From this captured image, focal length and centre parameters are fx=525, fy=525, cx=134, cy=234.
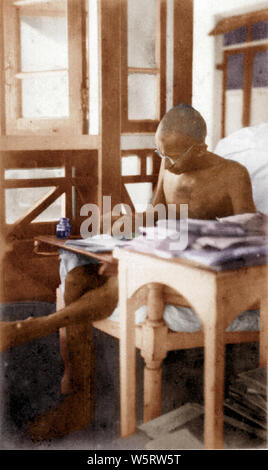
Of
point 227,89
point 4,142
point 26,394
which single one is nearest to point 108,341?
point 26,394

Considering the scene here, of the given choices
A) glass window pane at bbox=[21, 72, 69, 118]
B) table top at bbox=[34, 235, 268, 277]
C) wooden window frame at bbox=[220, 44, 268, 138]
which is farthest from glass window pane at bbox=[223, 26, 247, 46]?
table top at bbox=[34, 235, 268, 277]

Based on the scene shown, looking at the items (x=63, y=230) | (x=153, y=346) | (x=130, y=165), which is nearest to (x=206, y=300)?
(x=153, y=346)

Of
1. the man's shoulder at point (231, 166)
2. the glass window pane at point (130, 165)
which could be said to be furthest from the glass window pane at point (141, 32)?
the man's shoulder at point (231, 166)

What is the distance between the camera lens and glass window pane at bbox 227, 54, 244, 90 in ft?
18.7

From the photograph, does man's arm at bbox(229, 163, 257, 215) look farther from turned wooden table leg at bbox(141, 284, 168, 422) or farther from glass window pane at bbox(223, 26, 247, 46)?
glass window pane at bbox(223, 26, 247, 46)

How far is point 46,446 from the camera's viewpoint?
1741mm

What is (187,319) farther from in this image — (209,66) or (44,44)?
(209,66)

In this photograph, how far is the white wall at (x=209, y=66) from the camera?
574 cm

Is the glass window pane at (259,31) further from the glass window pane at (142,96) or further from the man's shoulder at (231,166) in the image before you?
the man's shoulder at (231,166)

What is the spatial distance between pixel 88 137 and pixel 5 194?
63 cm

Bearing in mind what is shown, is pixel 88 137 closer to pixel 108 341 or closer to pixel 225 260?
pixel 108 341

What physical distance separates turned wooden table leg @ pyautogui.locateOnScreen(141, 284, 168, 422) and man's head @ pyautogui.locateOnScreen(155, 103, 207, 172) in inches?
18.8

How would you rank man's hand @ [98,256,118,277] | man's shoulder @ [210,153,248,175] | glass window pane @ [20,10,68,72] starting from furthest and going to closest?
glass window pane @ [20,10,68,72] < man's shoulder @ [210,153,248,175] < man's hand @ [98,256,118,277]

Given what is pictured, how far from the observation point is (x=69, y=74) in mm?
3193
